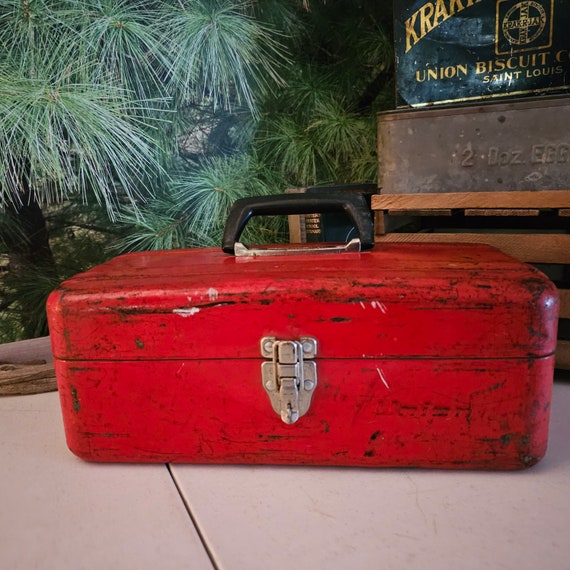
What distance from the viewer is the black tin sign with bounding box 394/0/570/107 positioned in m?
0.80

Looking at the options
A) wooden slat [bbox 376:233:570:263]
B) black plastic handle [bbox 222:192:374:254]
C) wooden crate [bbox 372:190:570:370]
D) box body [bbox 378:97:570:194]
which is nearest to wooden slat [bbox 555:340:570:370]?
wooden crate [bbox 372:190:570:370]

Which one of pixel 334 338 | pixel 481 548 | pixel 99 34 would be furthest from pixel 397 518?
pixel 99 34

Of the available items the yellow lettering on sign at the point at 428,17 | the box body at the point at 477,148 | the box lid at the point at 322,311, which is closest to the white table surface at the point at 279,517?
the box lid at the point at 322,311

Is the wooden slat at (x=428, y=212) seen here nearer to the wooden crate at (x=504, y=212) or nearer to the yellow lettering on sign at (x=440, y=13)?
the wooden crate at (x=504, y=212)

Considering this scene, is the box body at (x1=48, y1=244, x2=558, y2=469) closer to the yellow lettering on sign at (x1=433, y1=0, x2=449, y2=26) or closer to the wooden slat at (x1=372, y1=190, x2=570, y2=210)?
the wooden slat at (x1=372, y1=190, x2=570, y2=210)

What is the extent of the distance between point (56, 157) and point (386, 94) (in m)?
0.67

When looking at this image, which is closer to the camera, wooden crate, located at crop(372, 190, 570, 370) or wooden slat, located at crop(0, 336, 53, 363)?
wooden crate, located at crop(372, 190, 570, 370)

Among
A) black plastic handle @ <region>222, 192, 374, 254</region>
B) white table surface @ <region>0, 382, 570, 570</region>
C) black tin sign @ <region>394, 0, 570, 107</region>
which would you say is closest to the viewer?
white table surface @ <region>0, 382, 570, 570</region>

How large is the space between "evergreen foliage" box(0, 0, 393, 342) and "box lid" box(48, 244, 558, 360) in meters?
0.37

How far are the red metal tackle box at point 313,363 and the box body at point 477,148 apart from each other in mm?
266

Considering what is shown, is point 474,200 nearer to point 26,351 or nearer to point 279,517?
point 279,517

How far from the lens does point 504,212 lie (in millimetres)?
796

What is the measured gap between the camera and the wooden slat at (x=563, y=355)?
0.79 meters

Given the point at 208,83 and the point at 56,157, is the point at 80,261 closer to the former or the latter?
the point at 56,157
